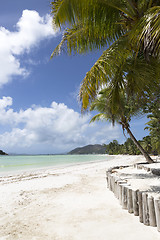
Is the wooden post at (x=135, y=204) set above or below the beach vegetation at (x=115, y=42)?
below

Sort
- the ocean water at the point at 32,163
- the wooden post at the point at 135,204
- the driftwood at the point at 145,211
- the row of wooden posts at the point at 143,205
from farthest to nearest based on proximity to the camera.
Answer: the ocean water at the point at 32,163, the wooden post at the point at 135,204, the driftwood at the point at 145,211, the row of wooden posts at the point at 143,205

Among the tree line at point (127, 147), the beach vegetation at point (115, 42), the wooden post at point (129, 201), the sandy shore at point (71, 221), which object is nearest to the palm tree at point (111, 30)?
the beach vegetation at point (115, 42)

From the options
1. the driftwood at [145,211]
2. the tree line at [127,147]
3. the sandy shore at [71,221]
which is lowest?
the sandy shore at [71,221]

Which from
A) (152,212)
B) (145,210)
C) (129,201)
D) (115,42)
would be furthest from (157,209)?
(115,42)

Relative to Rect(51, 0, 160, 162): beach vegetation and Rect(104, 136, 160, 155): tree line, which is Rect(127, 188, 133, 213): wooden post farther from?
Rect(104, 136, 160, 155): tree line

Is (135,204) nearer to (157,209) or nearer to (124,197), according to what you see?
(124,197)

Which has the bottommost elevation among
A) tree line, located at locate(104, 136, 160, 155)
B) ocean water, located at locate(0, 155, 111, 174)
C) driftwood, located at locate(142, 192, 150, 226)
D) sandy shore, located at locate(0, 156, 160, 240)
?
ocean water, located at locate(0, 155, 111, 174)

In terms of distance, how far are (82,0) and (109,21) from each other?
3.04 feet

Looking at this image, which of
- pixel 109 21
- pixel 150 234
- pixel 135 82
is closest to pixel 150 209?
pixel 150 234

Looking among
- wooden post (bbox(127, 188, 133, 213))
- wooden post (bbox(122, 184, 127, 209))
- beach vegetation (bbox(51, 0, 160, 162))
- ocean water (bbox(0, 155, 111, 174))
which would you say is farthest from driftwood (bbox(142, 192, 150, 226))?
ocean water (bbox(0, 155, 111, 174))

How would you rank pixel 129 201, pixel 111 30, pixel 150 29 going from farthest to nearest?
pixel 111 30 < pixel 129 201 < pixel 150 29

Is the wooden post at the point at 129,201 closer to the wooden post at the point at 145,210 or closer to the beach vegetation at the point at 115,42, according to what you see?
the wooden post at the point at 145,210

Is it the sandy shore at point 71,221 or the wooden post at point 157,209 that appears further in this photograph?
the sandy shore at point 71,221

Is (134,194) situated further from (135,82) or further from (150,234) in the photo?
(135,82)
